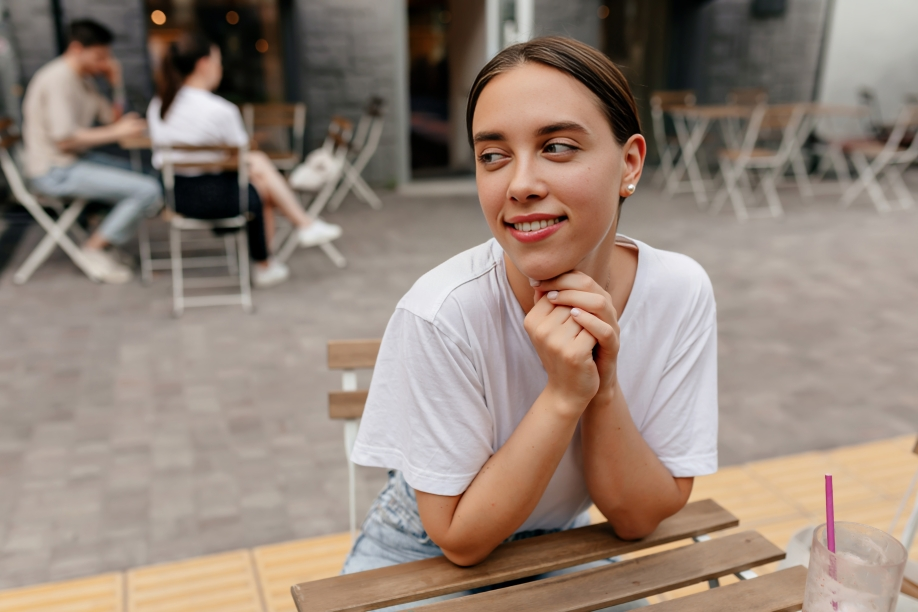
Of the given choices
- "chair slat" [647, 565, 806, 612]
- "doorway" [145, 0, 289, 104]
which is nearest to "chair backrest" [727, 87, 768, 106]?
"doorway" [145, 0, 289, 104]

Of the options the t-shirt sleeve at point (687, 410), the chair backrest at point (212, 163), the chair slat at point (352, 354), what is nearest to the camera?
the t-shirt sleeve at point (687, 410)

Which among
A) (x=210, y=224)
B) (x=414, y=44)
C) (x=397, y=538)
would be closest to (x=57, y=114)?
(x=210, y=224)

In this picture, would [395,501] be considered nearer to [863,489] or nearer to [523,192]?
[523,192]

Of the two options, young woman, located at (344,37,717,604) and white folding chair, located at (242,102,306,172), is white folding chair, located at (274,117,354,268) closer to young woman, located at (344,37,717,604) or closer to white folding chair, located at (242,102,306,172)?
white folding chair, located at (242,102,306,172)

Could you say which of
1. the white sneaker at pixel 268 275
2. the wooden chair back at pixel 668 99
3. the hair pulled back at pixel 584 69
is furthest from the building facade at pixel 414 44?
the hair pulled back at pixel 584 69

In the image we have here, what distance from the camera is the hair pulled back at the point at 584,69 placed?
40.2 inches

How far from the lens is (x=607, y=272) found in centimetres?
122

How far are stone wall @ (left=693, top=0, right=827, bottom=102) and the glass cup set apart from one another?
862 centimetres

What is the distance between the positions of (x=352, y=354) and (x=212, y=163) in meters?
2.75

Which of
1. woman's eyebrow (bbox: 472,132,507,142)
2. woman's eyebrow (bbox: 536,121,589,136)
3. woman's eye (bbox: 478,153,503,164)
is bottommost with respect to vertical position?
woman's eye (bbox: 478,153,503,164)

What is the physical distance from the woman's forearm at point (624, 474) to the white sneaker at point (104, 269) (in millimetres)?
4307

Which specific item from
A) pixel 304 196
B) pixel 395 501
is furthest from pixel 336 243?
pixel 395 501

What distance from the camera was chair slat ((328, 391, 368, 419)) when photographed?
5.22 feet

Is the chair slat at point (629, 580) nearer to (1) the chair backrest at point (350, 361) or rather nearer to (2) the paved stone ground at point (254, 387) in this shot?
(1) the chair backrest at point (350, 361)
